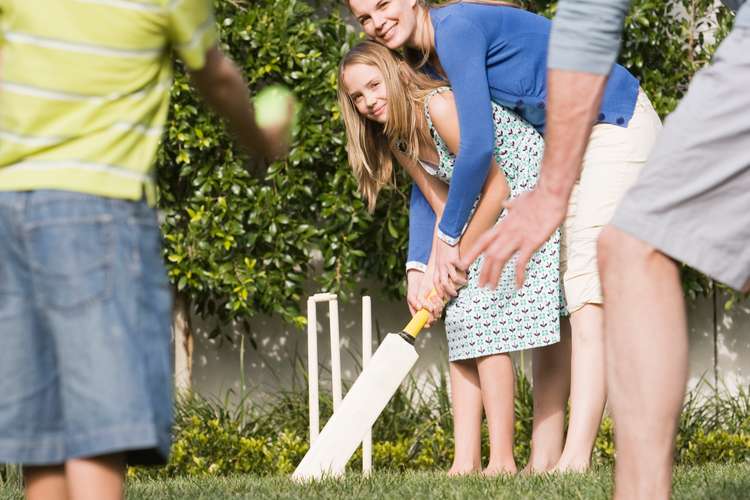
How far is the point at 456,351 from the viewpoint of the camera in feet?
13.9

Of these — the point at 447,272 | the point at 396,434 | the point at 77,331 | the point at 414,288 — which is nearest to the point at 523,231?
the point at 77,331

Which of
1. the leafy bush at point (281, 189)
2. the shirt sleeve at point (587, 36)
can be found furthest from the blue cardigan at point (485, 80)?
the shirt sleeve at point (587, 36)

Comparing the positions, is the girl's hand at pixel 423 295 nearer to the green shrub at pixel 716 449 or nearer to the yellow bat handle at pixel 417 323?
the yellow bat handle at pixel 417 323

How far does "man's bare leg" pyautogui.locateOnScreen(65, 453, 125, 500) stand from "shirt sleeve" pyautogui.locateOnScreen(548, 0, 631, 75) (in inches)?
38.6

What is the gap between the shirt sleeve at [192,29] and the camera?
2066mm

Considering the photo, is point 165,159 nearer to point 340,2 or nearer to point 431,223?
point 340,2

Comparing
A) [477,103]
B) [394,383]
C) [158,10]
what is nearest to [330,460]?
[394,383]

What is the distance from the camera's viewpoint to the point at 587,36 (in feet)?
6.73

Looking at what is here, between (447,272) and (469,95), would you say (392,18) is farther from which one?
(447,272)

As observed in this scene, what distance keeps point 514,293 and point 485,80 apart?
0.74 m

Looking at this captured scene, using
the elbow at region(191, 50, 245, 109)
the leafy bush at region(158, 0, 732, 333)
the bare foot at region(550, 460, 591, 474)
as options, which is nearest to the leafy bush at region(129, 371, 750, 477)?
the leafy bush at region(158, 0, 732, 333)

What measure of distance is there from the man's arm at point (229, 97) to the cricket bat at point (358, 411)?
190 cm

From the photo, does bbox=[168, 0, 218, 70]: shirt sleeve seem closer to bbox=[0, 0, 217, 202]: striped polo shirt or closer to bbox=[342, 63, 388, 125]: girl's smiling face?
bbox=[0, 0, 217, 202]: striped polo shirt

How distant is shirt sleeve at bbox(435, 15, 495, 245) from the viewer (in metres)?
3.80
